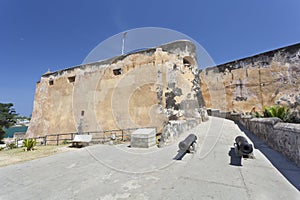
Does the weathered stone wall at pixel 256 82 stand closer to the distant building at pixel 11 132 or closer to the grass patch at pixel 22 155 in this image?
the grass patch at pixel 22 155

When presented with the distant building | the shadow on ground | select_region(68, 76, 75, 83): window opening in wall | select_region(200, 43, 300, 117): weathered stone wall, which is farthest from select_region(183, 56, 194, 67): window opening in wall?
the distant building

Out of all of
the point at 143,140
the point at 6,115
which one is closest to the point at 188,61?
the point at 143,140

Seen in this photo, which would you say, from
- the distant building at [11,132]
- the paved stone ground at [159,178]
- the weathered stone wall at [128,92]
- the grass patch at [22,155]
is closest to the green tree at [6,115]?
the distant building at [11,132]

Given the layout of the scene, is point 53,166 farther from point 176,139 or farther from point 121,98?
point 121,98

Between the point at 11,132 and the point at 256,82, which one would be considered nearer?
the point at 256,82

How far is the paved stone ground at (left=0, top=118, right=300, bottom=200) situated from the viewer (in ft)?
7.53

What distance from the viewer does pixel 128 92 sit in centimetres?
998

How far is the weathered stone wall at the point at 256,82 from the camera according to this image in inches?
443

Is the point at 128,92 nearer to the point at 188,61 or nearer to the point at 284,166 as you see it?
the point at 188,61

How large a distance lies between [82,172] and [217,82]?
620 inches

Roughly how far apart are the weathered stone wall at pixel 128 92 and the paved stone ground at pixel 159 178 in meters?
5.16

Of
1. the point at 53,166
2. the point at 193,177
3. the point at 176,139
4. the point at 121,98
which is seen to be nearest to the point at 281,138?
the point at 193,177

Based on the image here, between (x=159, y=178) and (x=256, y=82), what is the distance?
14087 mm

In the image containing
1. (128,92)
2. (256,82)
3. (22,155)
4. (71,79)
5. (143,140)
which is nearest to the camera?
(143,140)
